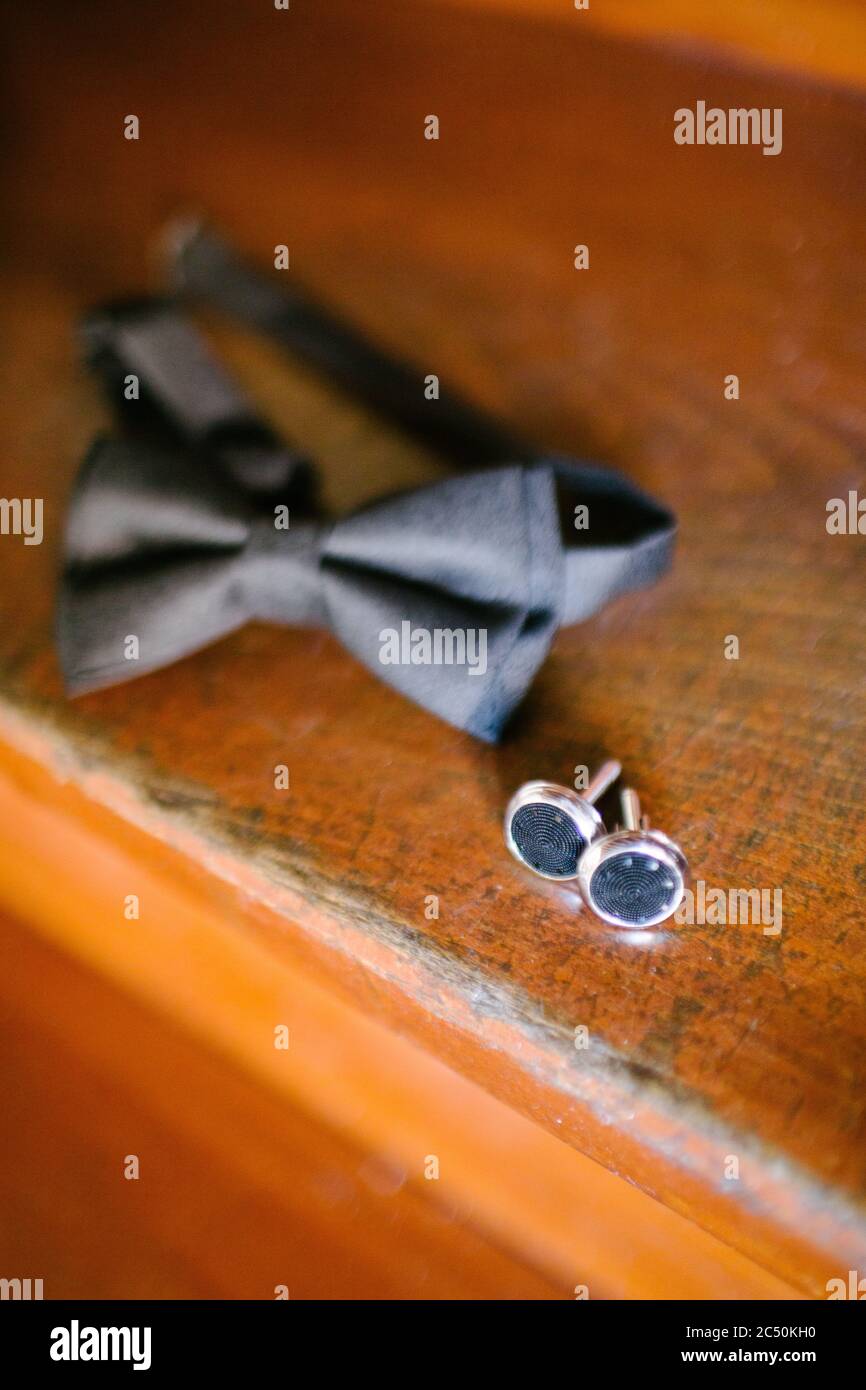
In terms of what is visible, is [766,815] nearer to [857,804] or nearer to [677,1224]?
[857,804]

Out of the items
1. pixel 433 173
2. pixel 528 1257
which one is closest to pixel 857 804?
pixel 528 1257
